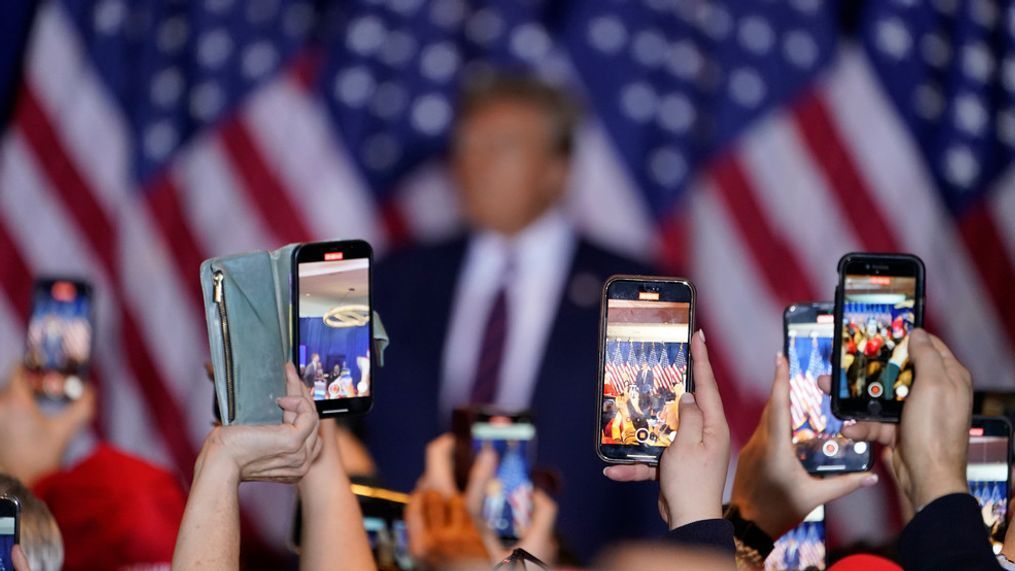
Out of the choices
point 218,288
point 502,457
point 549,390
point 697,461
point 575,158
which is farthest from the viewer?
point 575,158

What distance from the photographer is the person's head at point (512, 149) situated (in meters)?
3.10

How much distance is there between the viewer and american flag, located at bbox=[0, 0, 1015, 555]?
3.41 meters

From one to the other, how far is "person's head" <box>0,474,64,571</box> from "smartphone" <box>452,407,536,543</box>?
2.30 feet

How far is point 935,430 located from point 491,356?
181 centimetres

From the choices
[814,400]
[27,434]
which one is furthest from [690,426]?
[27,434]

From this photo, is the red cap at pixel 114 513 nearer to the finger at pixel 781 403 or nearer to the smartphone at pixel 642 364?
the smartphone at pixel 642 364

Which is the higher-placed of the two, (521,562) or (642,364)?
(642,364)

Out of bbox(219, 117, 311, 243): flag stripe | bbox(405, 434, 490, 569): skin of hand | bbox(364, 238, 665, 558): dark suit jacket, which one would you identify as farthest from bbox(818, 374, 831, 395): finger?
bbox(219, 117, 311, 243): flag stripe

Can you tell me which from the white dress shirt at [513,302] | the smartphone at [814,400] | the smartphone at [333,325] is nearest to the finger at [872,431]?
the smartphone at [814,400]

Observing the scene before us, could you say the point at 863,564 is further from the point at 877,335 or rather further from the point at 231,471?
the point at 231,471

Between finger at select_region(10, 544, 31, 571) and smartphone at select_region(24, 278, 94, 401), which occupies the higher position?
smartphone at select_region(24, 278, 94, 401)

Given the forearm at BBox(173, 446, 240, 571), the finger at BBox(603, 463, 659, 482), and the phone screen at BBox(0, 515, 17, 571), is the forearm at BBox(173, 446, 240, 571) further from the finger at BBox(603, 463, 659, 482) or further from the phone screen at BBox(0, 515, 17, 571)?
the finger at BBox(603, 463, 659, 482)

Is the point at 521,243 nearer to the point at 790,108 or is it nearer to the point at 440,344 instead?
the point at 440,344

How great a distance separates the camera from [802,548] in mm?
1639
